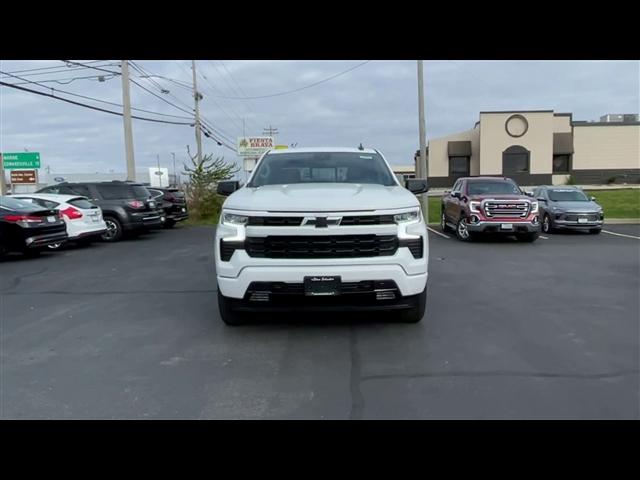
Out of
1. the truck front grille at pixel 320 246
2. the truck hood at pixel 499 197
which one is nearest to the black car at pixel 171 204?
the truck hood at pixel 499 197

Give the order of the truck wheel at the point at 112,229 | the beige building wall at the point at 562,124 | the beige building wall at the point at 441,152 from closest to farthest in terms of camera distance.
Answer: the truck wheel at the point at 112,229 → the beige building wall at the point at 562,124 → the beige building wall at the point at 441,152

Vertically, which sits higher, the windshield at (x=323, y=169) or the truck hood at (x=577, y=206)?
the windshield at (x=323, y=169)

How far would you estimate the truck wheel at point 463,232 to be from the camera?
1284 cm

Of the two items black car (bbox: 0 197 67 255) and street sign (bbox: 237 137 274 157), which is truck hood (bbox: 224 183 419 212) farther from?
street sign (bbox: 237 137 274 157)

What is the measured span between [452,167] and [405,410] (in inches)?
1572

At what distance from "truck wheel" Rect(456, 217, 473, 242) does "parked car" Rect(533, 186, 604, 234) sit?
11.0 feet

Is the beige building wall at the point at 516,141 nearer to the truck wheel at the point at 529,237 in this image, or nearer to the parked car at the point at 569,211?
the parked car at the point at 569,211

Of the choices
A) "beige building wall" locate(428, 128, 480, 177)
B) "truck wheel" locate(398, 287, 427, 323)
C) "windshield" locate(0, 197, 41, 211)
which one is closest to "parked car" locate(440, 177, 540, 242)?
"truck wheel" locate(398, 287, 427, 323)

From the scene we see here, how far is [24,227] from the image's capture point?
34.4 ft

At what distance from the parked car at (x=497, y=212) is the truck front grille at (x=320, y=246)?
8433 millimetres

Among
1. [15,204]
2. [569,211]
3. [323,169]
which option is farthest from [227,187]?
[569,211]
